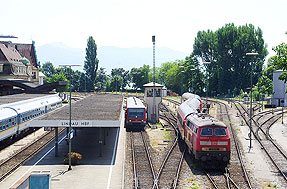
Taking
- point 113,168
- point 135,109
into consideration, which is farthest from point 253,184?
point 135,109

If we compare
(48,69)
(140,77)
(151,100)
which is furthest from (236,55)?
(48,69)

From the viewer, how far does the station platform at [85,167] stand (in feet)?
72.3

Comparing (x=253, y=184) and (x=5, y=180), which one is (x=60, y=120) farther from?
(x=253, y=184)

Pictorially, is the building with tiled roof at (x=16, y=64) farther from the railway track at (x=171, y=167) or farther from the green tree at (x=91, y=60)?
the railway track at (x=171, y=167)

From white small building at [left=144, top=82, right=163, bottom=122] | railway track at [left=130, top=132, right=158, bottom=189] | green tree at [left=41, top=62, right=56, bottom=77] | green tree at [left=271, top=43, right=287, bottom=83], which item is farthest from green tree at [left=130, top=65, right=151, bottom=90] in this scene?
green tree at [left=271, top=43, right=287, bottom=83]

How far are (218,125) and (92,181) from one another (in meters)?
9.60

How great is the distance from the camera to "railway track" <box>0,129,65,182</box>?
2545 cm

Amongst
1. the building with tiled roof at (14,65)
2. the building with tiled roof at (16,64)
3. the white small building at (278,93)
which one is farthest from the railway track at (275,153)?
the building with tiled roof at (16,64)

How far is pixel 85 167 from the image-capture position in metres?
26.1

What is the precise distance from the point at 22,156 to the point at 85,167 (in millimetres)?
7383

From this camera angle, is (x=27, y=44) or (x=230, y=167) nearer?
(x=230, y=167)

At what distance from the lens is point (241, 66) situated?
94.8 metres

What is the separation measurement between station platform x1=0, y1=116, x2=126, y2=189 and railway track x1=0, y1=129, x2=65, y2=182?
0.58 meters

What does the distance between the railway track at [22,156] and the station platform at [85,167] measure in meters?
0.58
